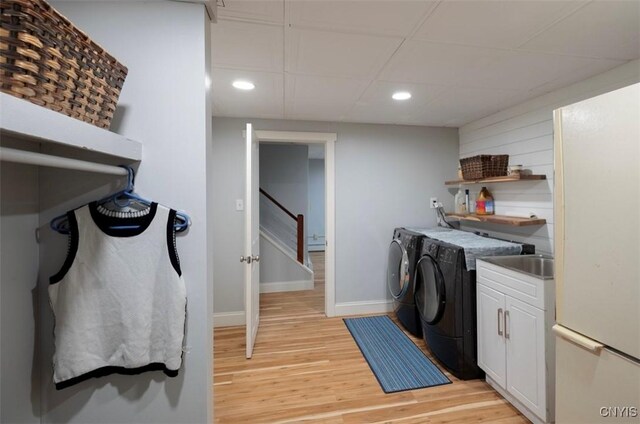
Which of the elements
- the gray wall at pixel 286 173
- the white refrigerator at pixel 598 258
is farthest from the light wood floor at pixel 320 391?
the gray wall at pixel 286 173

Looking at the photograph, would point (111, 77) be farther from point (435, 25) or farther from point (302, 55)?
point (435, 25)

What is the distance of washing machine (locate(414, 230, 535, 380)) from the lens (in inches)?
84.7

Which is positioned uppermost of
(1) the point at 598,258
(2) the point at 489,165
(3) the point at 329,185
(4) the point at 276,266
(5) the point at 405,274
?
(2) the point at 489,165

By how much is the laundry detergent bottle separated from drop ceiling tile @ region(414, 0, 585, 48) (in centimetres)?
164

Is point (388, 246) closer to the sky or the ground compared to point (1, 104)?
closer to the ground

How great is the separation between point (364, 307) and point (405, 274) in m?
0.79

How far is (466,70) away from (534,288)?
1.44 meters

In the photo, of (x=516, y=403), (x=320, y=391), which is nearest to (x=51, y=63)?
(x=320, y=391)

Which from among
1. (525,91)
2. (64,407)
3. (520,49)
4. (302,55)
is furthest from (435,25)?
(64,407)

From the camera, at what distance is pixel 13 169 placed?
891mm

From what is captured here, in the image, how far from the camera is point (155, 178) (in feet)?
3.45

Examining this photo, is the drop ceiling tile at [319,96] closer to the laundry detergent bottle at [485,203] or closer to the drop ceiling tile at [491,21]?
the drop ceiling tile at [491,21]

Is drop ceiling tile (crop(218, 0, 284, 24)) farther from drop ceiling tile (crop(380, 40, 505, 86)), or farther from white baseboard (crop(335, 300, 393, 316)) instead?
white baseboard (crop(335, 300, 393, 316))

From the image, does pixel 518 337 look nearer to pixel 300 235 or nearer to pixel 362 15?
pixel 362 15
